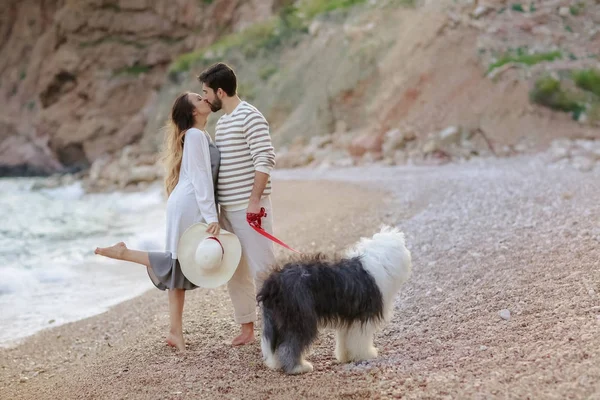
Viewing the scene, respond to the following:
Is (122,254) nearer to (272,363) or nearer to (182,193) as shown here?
(182,193)

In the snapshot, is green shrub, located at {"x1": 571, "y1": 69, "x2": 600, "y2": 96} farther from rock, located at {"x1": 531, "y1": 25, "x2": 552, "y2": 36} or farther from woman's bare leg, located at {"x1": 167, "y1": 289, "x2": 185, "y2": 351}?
woman's bare leg, located at {"x1": 167, "y1": 289, "x2": 185, "y2": 351}

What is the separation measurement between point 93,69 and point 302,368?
40796mm

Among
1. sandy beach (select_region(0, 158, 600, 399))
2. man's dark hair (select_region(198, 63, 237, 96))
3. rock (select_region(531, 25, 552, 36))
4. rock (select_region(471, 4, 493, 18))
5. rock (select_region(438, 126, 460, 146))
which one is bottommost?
rock (select_region(438, 126, 460, 146))

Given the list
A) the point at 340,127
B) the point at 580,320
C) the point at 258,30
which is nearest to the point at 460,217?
the point at 580,320

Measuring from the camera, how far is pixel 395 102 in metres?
19.8

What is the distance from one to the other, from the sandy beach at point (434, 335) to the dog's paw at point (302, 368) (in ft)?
0.20

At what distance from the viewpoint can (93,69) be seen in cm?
4156

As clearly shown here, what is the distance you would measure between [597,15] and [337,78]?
846 centimetres

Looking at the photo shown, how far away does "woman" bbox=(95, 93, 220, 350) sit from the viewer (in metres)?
4.55

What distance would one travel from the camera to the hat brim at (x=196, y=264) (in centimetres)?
455

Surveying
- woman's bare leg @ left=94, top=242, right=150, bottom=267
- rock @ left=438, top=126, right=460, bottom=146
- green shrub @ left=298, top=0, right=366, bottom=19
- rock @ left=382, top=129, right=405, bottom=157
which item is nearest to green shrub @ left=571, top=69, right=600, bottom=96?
rock @ left=438, top=126, right=460, bottom=146

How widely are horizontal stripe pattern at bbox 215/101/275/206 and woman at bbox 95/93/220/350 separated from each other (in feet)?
0.30

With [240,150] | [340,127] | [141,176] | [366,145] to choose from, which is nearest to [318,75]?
[340,127]

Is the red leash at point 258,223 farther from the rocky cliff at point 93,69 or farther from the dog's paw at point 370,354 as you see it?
the rocky cliff at point 93,69
